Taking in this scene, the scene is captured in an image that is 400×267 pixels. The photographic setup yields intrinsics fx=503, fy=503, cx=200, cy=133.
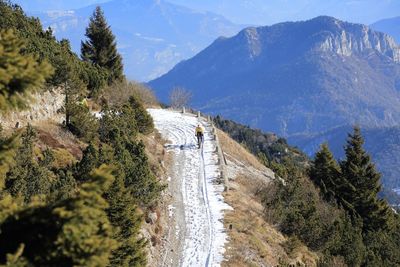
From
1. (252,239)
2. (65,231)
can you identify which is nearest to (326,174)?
(252,239)

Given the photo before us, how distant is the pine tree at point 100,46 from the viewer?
42062 millimetres

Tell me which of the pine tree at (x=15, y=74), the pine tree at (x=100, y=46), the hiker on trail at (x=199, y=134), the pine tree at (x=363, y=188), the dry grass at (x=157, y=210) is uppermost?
the pine tree at (x=100, y=46)

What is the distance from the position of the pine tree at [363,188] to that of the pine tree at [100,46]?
1933cm

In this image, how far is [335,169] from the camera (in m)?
37.3

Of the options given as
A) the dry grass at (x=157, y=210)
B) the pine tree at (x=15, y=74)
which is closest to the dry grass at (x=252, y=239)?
the dry grass at (x=157, y=210)

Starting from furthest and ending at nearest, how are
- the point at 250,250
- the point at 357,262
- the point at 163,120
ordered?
the point at 163,120 → the point at 357,262 → the point at 250,250

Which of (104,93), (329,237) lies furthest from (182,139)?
(329,237)

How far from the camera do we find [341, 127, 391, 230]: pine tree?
34031 mm

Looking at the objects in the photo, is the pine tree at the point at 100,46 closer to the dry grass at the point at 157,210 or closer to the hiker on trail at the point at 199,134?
the dry grass at the point at 157,210

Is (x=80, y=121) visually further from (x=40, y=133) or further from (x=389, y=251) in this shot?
(x=389, y=251)

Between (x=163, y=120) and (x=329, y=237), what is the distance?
21.0 m

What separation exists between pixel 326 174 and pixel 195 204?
56.6 ft

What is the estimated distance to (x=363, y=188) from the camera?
35156 millimetres

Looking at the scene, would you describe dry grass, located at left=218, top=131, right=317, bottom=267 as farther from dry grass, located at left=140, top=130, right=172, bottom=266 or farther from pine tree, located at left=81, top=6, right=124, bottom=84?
pine tree, located at left=81, top=6, right=124, bottom=84
